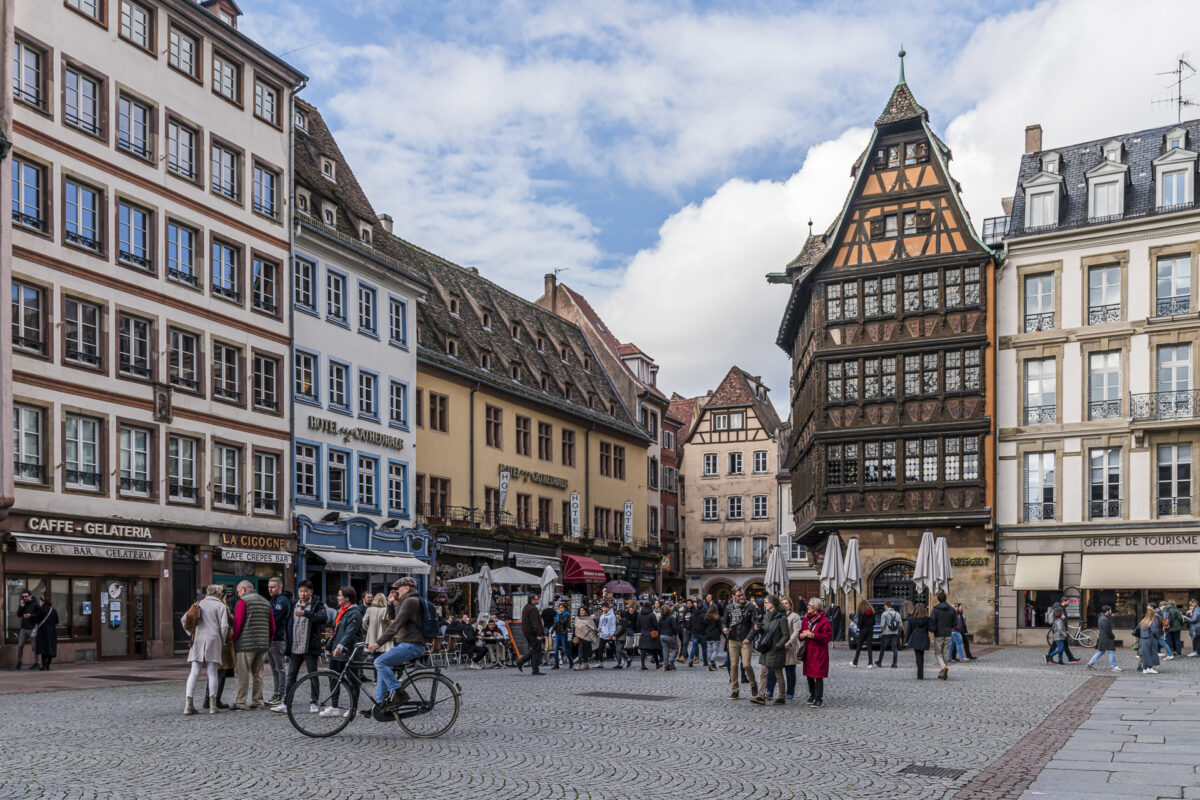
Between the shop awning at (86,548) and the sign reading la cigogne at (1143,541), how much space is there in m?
27.7

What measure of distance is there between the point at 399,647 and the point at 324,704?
0.96 m

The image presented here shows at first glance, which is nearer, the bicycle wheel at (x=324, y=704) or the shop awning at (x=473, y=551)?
the bicycle wheel at (x=324, y=704)

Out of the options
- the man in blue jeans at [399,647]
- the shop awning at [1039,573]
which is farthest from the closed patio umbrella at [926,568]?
the man in blue jeans at [399,647]

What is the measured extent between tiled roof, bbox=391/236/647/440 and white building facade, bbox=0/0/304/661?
9.27 m

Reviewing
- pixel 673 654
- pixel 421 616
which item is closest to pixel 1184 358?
pixel 673 654

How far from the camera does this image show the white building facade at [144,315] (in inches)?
1129

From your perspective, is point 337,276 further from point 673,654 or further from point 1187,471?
point 1187,471

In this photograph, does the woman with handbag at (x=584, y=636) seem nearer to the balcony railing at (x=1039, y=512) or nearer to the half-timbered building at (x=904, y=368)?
the half-timbered building at (x=904, y=368)

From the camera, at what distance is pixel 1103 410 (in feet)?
137

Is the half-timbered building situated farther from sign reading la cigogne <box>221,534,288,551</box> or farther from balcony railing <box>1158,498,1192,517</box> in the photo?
sign reading la cigogne <box>221,534,288,551</box>

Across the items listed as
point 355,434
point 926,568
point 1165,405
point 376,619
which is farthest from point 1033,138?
point 376,619

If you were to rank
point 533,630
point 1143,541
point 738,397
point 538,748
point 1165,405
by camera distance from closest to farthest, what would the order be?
point 538,748
point 533,630
point 1165,405
point 1143,541
point 738,397

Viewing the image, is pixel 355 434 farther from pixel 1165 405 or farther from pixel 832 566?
pixel 1165 405

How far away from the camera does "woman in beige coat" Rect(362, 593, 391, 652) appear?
1617 centimetres
